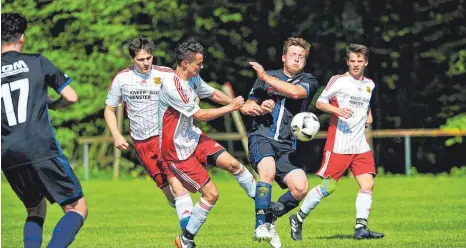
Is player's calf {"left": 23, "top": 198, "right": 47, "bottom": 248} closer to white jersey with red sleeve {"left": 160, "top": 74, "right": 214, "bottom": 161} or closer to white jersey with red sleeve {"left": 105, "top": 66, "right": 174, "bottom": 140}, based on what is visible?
white jersey with red sleeve {"left": 160, "top": 74, "right": 214, "bottom": 161}

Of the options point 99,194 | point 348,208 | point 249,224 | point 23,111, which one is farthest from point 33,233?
point 99,194

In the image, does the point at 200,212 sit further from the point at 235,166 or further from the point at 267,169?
the point at 267,169

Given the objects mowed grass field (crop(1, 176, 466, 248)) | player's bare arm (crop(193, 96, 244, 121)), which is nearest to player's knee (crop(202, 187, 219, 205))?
player's bare arm (crop(193, 96, 244, 121))

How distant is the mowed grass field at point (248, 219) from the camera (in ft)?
38.4

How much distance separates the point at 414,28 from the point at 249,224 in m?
14.0

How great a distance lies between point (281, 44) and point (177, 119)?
1665 centimetres

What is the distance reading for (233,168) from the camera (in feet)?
35.9

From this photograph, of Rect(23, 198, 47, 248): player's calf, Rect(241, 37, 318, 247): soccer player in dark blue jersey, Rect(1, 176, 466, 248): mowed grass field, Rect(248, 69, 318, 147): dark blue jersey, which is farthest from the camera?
Rect(1, 176, 466, 248): mowed grass field

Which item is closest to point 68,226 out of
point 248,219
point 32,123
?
point 32,123

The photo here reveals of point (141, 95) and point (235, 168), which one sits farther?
point (141, 95)

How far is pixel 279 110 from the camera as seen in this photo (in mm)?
11227

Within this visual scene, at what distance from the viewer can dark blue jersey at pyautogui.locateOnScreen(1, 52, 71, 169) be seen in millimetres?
8242

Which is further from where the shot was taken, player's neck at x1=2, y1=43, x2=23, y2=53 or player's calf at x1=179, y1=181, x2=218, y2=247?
player's calf at x1=179, y1=181, x2=218, y2=247

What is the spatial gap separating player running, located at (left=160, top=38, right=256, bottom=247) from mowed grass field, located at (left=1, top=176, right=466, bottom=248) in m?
0.81
